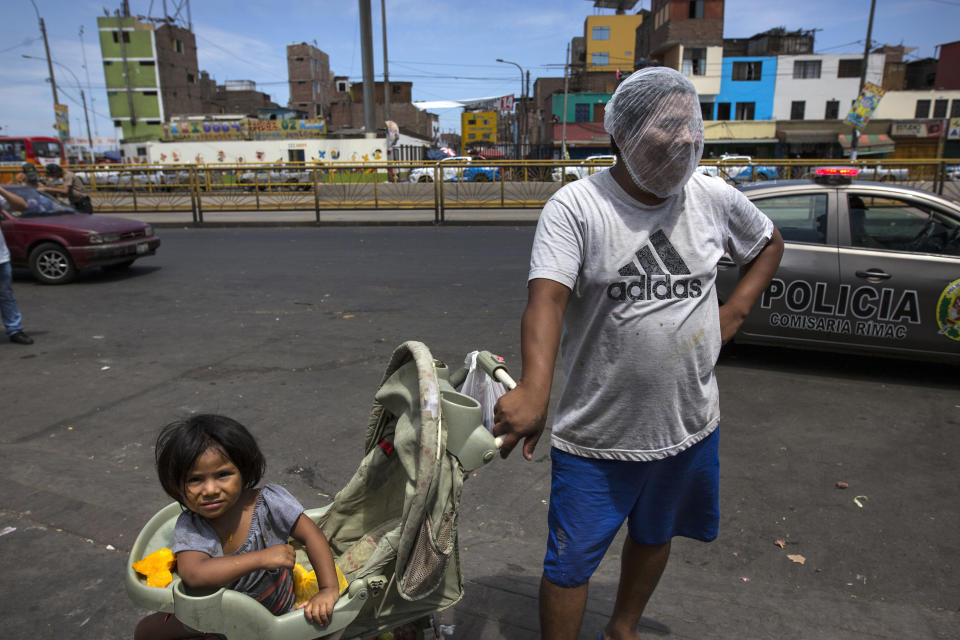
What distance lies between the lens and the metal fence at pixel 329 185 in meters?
19.4

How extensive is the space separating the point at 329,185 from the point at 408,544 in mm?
19575

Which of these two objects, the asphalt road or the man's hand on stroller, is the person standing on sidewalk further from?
the man's hand on stroller

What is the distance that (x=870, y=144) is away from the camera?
4825 cm

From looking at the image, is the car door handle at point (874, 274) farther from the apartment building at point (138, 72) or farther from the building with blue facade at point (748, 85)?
the apartment building at point (138, 72)

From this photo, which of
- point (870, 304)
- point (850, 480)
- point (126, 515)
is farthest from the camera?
point (870, 304)

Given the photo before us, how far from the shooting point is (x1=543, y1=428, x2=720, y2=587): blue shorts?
6.26 ft

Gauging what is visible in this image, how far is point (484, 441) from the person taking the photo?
167 cm

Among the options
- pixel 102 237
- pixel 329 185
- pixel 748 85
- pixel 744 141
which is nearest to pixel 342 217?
pixel 329 185

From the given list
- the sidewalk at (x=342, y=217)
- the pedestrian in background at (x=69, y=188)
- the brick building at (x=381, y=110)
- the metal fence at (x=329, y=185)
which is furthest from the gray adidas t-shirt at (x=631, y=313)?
the brick building at (x=381, y=110)

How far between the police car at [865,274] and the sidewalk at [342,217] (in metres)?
12.2

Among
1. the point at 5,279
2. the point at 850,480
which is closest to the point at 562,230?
the point at 850,480

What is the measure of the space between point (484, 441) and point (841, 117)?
62074 millimetres

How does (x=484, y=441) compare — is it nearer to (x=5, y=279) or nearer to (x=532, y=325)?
(x=532, y=325)

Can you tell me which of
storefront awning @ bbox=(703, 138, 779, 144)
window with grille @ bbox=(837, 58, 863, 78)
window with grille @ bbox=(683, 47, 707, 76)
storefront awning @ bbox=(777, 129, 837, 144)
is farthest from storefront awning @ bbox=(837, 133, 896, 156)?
window with grille @ bbox=(683, 47, 707, 76)
